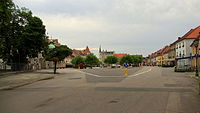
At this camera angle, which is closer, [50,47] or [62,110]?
[62,110]

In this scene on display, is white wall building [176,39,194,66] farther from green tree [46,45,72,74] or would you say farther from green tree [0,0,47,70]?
green tree [0,0,47,70]

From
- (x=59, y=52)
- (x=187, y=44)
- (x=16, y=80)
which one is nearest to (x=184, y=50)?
(x=187, y=44)

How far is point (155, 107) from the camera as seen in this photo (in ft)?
25.7

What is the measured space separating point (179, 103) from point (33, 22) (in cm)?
3334

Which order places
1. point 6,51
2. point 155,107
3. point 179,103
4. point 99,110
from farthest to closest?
point 6,51, point 179,103, point 155,107, point 99,110

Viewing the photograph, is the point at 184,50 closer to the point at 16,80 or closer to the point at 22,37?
the point at 22,37

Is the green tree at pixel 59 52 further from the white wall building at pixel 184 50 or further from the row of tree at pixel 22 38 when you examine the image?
the white wall building at pixel 184 50

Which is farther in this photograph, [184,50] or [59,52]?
[184,50]

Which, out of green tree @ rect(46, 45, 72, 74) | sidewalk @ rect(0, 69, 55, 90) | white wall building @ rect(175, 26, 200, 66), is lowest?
sidewalk @ rect(0, 69, 55, 90)

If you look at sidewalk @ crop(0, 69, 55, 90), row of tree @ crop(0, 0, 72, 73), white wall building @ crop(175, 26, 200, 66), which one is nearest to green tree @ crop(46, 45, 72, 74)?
row of tree @ crop(0, 0, 72, 73)

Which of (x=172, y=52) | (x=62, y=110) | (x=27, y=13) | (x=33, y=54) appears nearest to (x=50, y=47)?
(x=33, y=54)

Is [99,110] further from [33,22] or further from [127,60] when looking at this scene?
[127,60]

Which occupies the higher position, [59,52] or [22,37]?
[22,37]

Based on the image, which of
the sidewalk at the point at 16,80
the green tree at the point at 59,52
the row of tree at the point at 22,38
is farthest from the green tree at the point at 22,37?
the sidewalk at the point at 16,80
